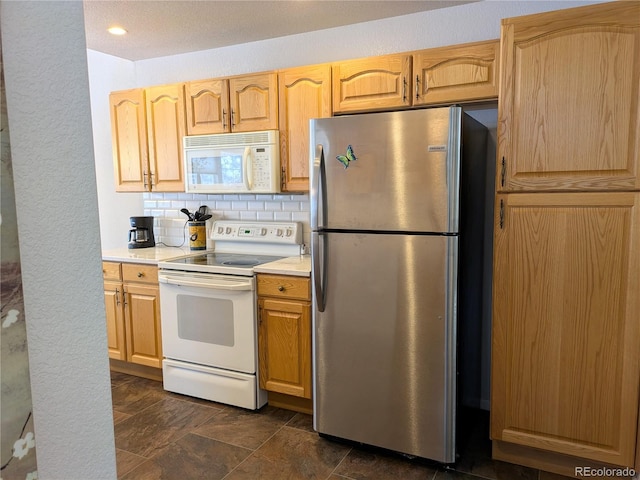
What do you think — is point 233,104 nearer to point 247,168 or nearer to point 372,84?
point 247,168

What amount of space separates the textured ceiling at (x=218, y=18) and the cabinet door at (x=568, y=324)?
1456mm

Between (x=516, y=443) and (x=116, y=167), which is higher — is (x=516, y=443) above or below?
below

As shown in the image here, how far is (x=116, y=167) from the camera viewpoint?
3.55 meters

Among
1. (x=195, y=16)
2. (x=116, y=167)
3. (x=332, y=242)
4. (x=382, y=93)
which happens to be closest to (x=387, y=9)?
(x=382, y=93)

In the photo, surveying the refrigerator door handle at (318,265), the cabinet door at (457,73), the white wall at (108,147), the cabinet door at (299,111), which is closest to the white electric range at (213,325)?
the cabinet door at (299,111)

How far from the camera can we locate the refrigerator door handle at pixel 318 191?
230cm

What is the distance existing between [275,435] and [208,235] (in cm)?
166

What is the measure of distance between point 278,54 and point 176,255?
1.60 meters

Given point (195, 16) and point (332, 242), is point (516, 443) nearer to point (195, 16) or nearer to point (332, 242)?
point (332, 242)

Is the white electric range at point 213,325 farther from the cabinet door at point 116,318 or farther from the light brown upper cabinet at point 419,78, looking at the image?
the light brown upper cabinet at point 419,78

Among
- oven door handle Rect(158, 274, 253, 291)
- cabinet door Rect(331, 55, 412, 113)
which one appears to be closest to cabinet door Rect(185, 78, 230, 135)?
cabinet door Rect(331, 55, 412, 113)

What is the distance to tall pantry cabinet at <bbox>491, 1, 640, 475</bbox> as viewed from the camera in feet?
6.19

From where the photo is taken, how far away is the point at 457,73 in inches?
94.2

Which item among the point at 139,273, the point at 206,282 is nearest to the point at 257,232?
the point at 206,282
